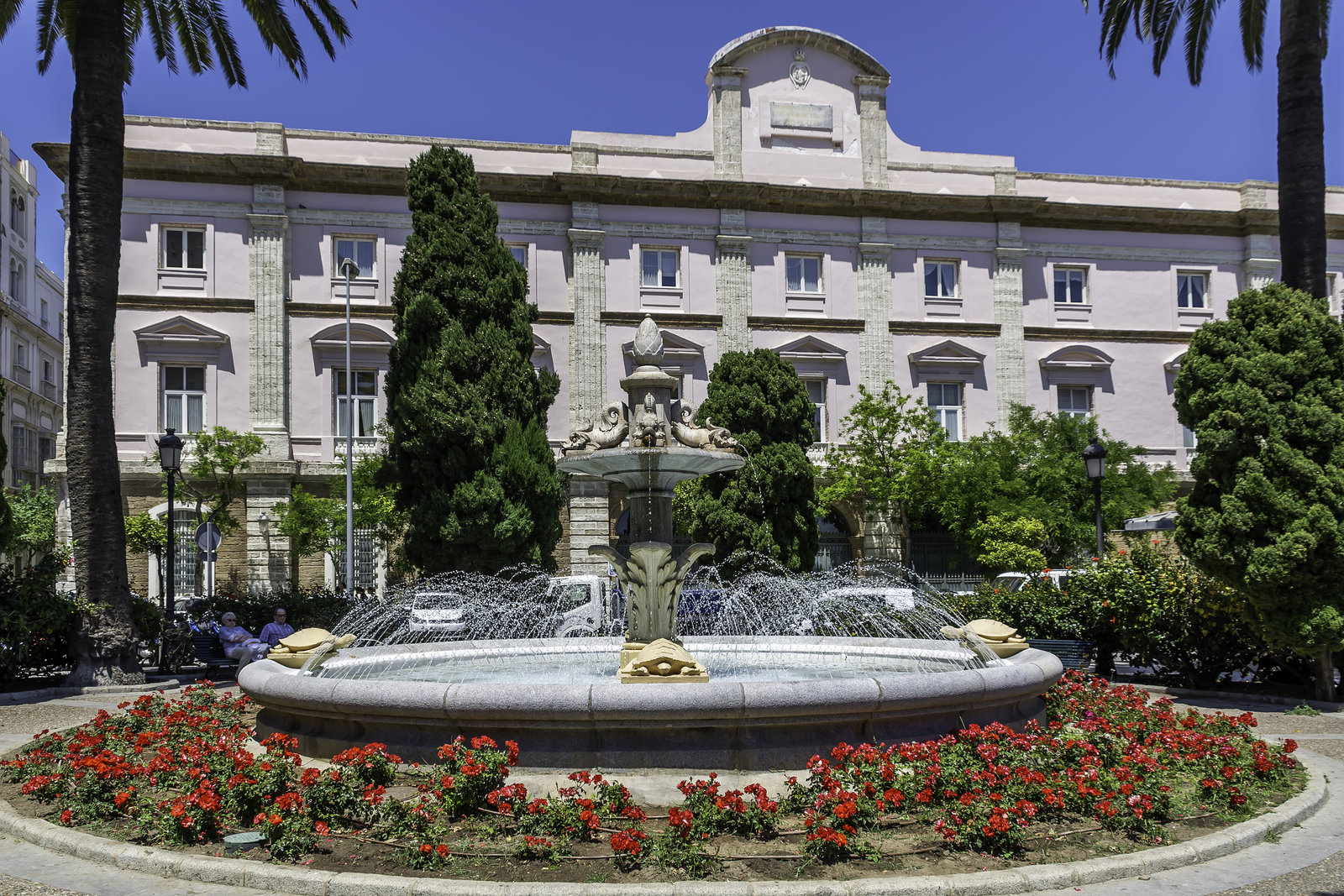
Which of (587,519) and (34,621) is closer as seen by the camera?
(34,621)

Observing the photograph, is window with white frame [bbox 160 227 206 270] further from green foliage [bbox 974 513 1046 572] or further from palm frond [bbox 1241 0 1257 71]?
palm frond [bbox 1241 0 1257 71]

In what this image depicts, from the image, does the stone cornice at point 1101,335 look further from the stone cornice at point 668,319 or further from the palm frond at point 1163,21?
the palm frond at point 1163,21

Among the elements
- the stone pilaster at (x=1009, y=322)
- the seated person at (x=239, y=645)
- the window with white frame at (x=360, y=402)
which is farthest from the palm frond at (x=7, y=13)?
the stone pilaster at (x=1009, y=322)

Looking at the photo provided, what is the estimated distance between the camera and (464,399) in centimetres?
2317

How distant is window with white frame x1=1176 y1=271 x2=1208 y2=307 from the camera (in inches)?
1363

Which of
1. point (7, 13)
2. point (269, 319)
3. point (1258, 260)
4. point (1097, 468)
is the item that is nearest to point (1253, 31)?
point (1097, 468)

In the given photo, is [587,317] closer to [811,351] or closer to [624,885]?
[811,351]

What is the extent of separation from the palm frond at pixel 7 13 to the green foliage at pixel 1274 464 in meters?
18.9

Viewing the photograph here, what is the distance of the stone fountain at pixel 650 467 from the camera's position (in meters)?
10.1

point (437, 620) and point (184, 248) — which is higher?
point (184, 248)

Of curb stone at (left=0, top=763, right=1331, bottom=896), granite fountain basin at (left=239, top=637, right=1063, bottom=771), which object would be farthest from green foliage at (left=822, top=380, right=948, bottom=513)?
curb stone at (left=0, top=763, right=1331, bottom=896)

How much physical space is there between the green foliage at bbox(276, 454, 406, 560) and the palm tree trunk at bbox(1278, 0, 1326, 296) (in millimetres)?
19590

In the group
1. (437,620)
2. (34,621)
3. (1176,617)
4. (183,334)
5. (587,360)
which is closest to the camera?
(1176,617)

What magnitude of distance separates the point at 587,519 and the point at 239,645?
14173 millimetres
